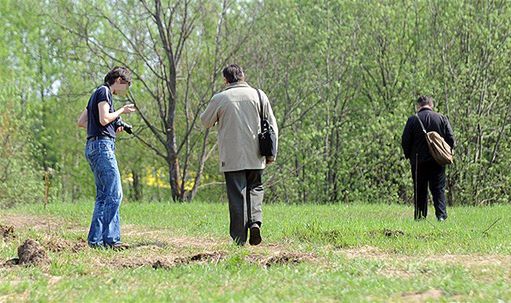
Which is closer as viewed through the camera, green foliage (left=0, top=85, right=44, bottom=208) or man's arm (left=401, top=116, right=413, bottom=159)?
man's arm (left=401, top=116, right=413, bottom=159)

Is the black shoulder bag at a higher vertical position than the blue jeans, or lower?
higher

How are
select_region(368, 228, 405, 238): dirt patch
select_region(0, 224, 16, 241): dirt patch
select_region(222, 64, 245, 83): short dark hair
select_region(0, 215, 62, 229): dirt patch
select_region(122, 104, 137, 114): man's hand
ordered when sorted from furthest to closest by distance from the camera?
1. select_region(0, 215, 62, 229): dirt patch
2. select_region(0, 224, 16, 241): dirt patch
3. select_region(368, 228, 405, 238): dirt patch
4. select_region(222, 64, 245, 83): short dark hair
5. select_region(122, 104, 137, 114): man's hand

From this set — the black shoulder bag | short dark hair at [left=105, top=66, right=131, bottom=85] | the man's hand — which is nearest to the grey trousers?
the black shoulder bag

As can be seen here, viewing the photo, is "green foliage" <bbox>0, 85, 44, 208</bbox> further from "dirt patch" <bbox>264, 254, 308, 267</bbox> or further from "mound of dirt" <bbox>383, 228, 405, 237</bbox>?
"dirt patch" <bbox>264, 254, 308, 267</bbox>

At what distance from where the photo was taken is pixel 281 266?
6824 millimetres

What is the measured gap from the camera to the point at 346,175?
25016 millimetres

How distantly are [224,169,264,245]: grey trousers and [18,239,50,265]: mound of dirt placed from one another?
2.46 metres

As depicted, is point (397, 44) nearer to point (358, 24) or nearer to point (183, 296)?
point (358, 24)

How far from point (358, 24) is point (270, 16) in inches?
118

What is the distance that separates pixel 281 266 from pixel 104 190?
2556mm

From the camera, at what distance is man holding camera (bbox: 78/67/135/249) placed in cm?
835

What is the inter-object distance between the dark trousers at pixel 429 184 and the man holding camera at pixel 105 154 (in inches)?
217

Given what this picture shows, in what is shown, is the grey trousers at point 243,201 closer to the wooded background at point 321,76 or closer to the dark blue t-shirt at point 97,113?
the dark blue t-shirt at point 97,113

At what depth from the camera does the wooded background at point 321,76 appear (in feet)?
73.8
